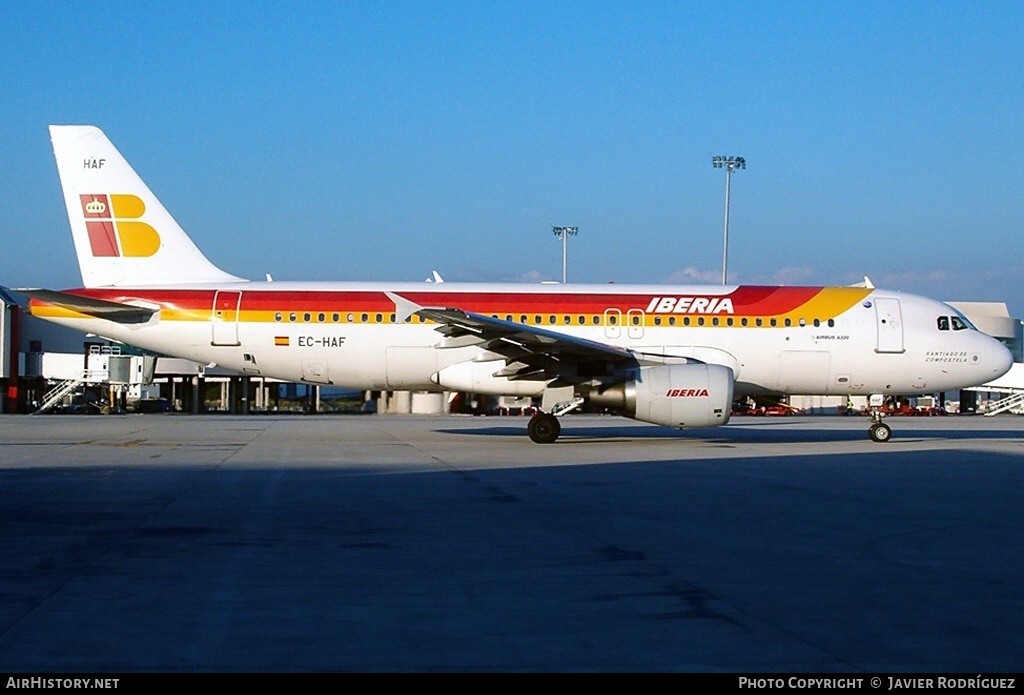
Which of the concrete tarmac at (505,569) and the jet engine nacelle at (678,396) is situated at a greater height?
the jet engine nacelle at (678,396)

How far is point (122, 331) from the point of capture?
2328 cm

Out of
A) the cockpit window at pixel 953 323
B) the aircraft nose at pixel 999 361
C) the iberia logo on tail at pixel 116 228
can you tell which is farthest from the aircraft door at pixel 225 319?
the aircraft nose at pixel 999 361

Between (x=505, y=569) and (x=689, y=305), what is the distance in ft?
54.9

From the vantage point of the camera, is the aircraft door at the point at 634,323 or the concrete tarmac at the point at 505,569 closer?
the concrete tarmac at the point at 505,569

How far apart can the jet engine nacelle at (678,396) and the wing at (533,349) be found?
735mm

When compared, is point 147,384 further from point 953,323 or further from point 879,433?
point 953,323

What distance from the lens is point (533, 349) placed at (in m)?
21.2

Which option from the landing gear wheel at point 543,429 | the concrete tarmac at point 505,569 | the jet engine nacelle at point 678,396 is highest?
the jet engine nacelle at point 678,396

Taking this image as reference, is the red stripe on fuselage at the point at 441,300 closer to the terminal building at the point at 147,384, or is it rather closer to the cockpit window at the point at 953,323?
the cockpit window at the point at 953,323

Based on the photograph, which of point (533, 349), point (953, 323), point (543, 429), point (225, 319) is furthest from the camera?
point (953, 323)

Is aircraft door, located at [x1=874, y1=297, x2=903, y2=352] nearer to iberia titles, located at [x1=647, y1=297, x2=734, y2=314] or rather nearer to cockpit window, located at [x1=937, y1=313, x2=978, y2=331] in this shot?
cockpit window, located at [x1=937, y1=313, x2=978, y2=331]

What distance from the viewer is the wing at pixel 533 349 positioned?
20219 millimetres

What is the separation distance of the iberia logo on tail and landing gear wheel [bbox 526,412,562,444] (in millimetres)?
9246

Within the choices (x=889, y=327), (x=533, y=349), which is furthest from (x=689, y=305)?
(x=889, y=327)
